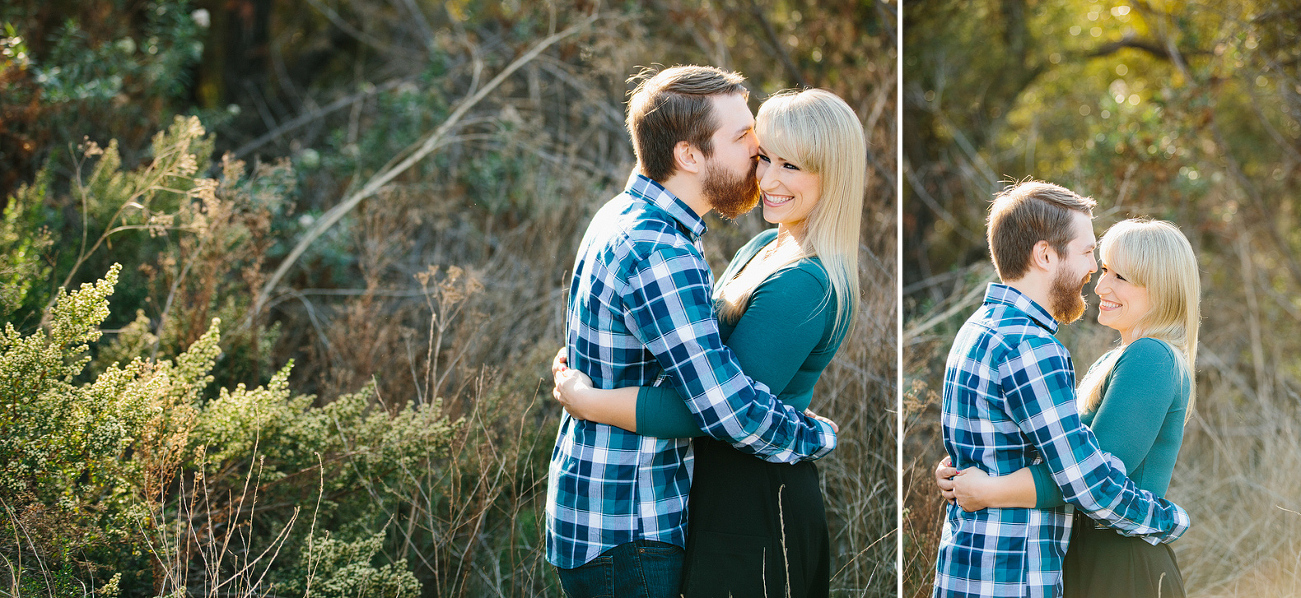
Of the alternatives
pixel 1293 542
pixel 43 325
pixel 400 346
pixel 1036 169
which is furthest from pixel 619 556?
pixel 1036 169

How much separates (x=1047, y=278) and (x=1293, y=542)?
8.43ft

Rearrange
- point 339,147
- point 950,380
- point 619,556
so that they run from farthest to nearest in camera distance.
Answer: point 339,147 < point 950,380 < point 619,556

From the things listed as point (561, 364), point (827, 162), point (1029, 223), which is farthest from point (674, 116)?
point (1029, 223)

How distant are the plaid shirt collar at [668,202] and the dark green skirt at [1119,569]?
4.21 feet

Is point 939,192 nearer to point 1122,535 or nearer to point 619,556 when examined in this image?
point 1122,535

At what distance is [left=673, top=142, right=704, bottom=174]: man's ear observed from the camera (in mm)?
2174

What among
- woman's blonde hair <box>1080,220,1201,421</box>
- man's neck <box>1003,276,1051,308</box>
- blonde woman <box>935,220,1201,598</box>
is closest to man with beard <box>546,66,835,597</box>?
blonde woman <box>935,220,1201,598</box>

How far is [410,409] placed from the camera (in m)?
3.22

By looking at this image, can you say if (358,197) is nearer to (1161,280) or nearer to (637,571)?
(637,571)

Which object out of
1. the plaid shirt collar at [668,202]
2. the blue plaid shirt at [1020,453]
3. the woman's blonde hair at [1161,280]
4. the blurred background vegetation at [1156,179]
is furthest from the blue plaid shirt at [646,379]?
the blurred background vegetation at [1156,179]

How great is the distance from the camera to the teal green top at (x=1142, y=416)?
2090 millimetres

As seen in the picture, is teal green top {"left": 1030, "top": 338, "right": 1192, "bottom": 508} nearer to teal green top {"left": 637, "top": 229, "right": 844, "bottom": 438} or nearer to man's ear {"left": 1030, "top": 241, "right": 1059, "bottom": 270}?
man's ear {"left": 1030, "top": 241, "right": 1059, "bottom": 270}

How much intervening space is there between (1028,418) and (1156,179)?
4.62 m

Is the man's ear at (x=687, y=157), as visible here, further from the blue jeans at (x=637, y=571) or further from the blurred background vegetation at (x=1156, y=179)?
the blurred background vegetation at (x=1156, y=179)
